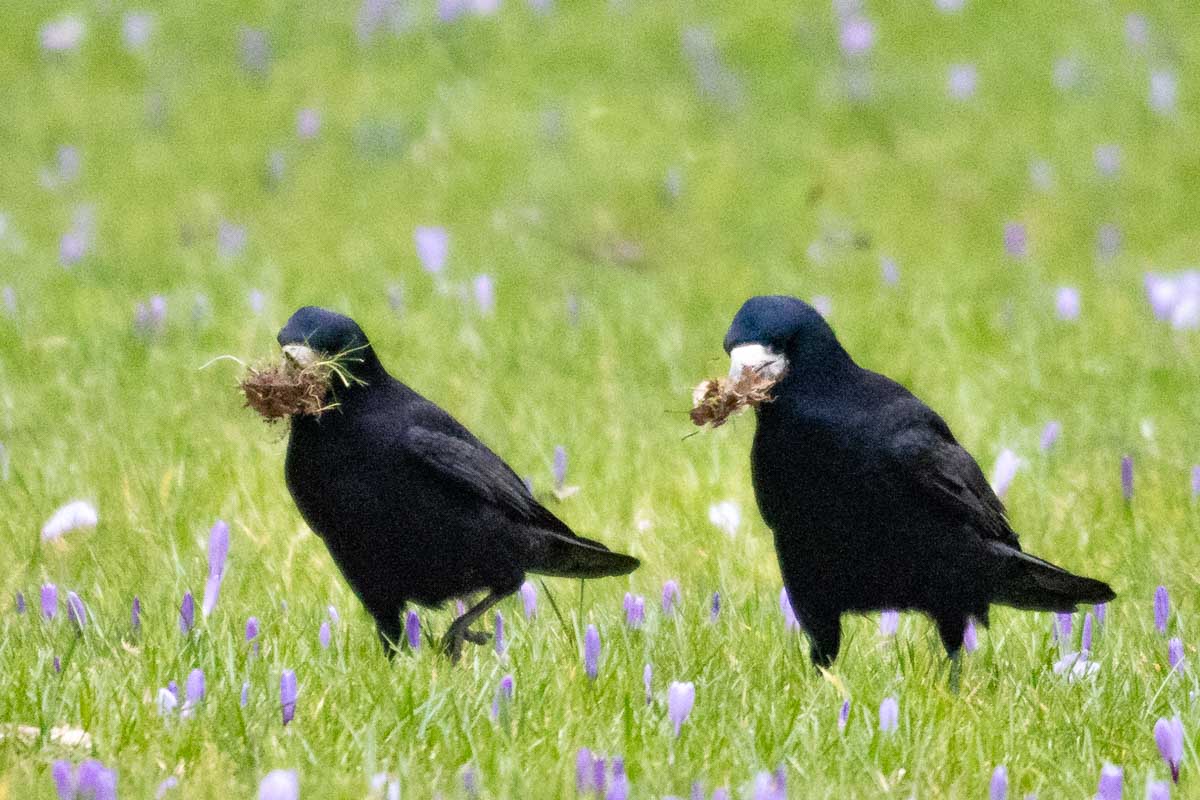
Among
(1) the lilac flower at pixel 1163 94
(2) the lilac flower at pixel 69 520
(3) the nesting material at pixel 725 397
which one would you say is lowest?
A: (2) the lilac flower at pixel 69 520

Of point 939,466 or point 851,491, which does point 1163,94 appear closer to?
point 939,466

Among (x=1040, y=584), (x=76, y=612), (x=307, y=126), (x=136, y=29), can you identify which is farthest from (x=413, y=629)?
(x=136, y=29)

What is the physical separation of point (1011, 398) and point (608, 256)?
2555mm

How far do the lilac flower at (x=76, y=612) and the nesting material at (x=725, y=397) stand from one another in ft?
4.63

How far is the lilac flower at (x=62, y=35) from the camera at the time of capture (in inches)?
414

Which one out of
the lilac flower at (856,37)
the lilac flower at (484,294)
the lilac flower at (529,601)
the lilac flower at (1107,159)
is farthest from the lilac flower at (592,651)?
the lilac flower at (856,37)

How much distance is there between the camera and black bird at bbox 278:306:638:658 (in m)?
3.72

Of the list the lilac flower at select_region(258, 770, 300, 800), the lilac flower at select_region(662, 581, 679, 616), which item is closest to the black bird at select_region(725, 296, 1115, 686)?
the lilac flower at select_region(662, 581, 679, 616)

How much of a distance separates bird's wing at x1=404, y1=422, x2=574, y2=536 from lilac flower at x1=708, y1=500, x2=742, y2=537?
951 millimetres

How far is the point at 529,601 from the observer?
168 inches

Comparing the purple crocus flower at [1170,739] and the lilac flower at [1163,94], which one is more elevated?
the lilac flower at [1163,94]

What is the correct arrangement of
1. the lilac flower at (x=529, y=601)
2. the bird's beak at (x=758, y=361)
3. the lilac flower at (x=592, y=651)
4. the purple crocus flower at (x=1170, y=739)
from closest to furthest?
the purple crocus flower at (x=1170, y=739)
the lilac flower at (x=592, y=651)
the bird's beak at (x=758, y=361)
the lilac flower at (x=529, y=601)

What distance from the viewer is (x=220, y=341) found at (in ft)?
21.9

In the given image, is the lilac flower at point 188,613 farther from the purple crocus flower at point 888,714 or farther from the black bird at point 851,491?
the purple crocus flower at point 888,714
